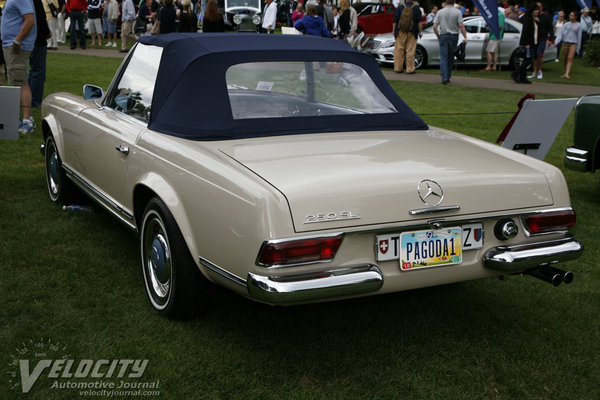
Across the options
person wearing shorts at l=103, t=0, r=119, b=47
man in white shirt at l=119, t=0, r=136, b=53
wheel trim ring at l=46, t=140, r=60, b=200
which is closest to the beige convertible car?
wheel trim ring at l=46, t=140, r=60, b=200

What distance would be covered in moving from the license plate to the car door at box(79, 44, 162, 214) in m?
1.68

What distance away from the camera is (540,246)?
3396mm

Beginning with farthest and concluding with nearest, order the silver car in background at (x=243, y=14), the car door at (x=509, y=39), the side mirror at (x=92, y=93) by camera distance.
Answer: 1. the silver car in background at (x=243, y=14)
2. the car door at (x=509, y=39)
3. the side mirror at (x=92, y=93)

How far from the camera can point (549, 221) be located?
3.40 m

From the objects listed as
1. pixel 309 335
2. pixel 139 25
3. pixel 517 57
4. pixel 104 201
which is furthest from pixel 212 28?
pixel 309 335

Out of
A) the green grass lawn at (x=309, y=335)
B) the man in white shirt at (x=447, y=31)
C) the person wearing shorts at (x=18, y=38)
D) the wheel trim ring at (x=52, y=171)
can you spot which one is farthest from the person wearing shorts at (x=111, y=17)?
the green grass lawn at (x=309, y=335)

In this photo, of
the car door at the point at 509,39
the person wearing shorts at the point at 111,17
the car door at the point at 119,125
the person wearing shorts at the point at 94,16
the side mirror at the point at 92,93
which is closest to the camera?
the car door at the point at 119,125

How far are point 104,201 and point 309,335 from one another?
1.75m

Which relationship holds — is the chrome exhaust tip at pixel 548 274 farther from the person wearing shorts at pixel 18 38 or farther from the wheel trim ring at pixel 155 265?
the person wearing shorts at pixel 18 38

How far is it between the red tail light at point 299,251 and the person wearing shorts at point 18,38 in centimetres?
673

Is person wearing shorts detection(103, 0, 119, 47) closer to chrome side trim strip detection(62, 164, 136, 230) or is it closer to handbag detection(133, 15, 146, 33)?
handbag detection(133, 15, 146, 33)

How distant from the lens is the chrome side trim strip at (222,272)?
9.84 ft

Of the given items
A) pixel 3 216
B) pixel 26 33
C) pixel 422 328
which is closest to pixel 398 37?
pixel 26 33

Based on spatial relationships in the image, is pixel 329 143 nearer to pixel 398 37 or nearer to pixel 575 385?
pixel 575 385
